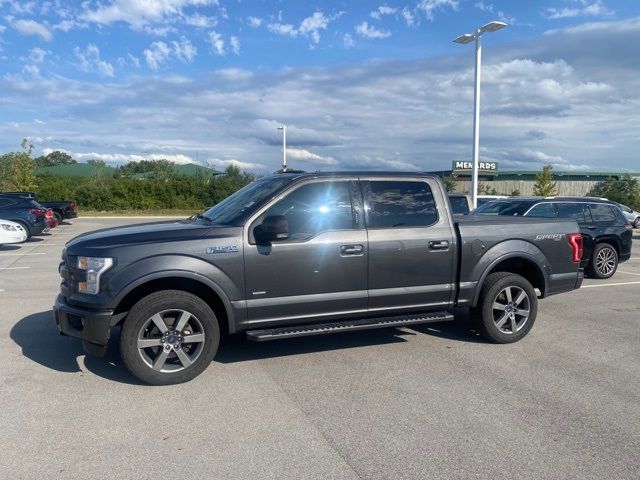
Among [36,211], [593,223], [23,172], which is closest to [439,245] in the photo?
[593,223]

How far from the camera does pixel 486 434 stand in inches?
156

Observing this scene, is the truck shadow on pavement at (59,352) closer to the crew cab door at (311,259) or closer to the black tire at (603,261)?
the crew cab door at (311,259)

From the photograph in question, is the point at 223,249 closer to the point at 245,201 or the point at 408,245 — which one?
the point at 245,201

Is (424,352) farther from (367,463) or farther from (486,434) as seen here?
(367,463)

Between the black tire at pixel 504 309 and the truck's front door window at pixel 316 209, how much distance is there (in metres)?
1.88

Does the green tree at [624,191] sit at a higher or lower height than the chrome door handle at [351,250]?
higher

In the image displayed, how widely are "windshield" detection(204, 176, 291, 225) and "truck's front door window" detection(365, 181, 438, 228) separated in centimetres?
94

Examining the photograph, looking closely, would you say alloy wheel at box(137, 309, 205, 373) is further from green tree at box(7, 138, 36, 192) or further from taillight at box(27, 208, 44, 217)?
green tree at box(7, 138, 36, 192)

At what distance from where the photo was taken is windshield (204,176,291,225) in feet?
17.7

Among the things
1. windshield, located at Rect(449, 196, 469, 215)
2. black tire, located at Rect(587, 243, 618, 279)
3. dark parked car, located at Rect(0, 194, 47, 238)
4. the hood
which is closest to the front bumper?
the hood

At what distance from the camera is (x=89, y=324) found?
474 centimetres

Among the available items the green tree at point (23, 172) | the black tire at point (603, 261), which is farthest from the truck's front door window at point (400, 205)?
the green tree at point (23, 172)

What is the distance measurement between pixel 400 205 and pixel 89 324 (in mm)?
3281

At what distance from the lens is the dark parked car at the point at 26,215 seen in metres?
17.5
